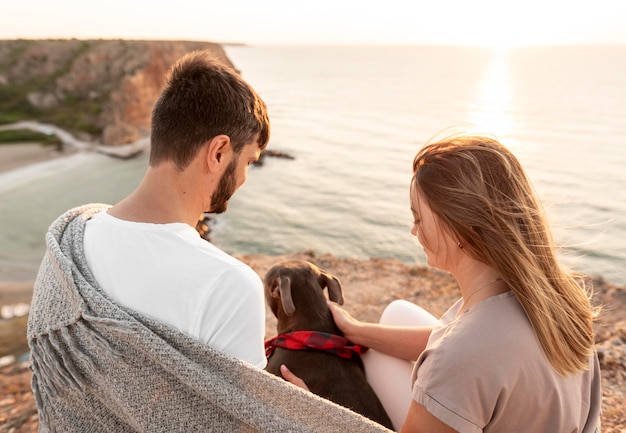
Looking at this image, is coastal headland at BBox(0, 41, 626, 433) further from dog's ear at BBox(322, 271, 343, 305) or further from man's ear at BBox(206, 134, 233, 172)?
man's ear at BBox(206, 134, 233, 172)

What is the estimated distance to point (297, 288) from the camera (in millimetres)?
4277

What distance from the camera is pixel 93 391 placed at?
2301 mm

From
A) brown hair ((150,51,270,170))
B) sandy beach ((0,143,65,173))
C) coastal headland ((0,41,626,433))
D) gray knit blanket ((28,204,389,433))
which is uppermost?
brown hair ((150,51,270,170))

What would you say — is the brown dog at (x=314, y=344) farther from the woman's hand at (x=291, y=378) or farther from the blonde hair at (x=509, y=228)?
the blonde hair at (x=509, y=228)

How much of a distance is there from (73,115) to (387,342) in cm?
4469

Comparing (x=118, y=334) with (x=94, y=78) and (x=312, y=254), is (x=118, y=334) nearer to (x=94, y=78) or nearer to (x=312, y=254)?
(x=312, y=254)

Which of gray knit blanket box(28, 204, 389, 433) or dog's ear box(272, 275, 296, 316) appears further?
dog's ear box(272, 275, 296, 316)

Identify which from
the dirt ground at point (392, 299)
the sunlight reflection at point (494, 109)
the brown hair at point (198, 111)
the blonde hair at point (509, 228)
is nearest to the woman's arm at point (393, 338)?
the blonde hair at point (509, 228)

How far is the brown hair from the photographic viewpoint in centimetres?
259

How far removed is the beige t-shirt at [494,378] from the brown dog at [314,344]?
123 cm

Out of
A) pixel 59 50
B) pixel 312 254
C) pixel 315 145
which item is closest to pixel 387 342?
pixel 312 254

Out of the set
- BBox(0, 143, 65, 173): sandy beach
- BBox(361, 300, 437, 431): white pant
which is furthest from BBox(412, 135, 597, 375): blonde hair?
BBox(0, 143, 65, 173): sandy beach

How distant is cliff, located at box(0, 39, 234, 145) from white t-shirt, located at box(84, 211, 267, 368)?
1475 inches

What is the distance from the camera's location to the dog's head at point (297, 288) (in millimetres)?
4156
